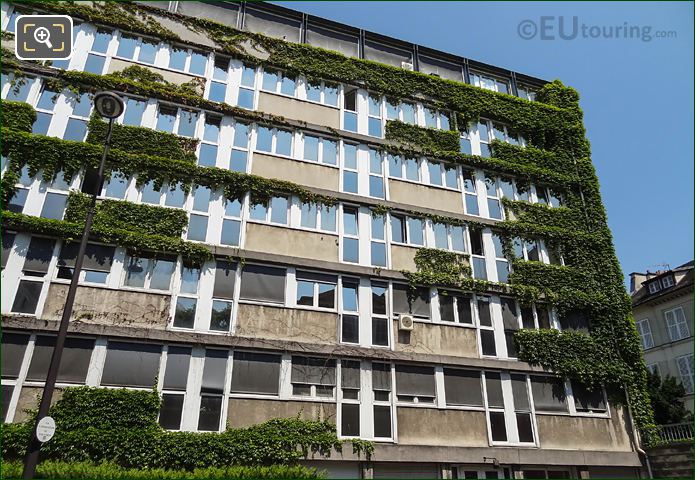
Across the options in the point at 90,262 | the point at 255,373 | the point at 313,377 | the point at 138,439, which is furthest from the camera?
the point at 313,377

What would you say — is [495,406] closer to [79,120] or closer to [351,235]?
[351,235]

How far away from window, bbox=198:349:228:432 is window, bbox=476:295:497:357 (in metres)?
9.13

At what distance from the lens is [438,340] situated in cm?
1778

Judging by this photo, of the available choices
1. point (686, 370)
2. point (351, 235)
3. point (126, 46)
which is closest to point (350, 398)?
point (351, 235)

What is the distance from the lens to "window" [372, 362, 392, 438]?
625 inches

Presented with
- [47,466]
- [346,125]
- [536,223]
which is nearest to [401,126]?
[346,125]

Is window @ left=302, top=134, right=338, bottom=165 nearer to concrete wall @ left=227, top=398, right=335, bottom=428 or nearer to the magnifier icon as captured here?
concrete wall @ left=227, top=398, right=335, bottom=428

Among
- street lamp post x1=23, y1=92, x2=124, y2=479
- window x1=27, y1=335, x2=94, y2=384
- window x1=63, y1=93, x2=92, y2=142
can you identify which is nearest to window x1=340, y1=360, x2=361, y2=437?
window x1=27, y1=335, x2=94, y2=384

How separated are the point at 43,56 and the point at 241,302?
10847 millimetres

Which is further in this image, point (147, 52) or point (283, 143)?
point (283, 143)

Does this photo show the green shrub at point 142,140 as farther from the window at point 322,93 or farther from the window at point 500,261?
the window at point 500,261

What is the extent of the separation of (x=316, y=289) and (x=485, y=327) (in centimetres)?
650

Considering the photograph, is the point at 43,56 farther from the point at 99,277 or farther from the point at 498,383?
the point at 498,383

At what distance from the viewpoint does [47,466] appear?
11594mm
